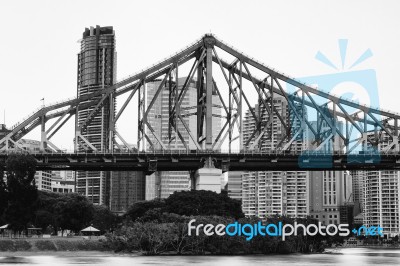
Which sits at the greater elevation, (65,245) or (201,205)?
(201,205)

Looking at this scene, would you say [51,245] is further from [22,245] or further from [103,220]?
[103,220]

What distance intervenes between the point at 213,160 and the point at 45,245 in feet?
95.0

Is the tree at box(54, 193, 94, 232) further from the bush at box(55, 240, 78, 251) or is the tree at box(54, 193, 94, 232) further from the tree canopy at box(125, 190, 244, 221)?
the bush at box(55, 240, 78, 251)

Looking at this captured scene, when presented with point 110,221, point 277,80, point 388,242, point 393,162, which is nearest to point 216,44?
point 277,80

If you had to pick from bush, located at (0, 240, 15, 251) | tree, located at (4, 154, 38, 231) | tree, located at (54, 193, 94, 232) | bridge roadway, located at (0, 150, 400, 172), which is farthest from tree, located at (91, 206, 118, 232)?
bush, located at (0, 240, 15, 251)

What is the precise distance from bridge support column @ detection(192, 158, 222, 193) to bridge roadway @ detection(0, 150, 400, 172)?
995 millimetres

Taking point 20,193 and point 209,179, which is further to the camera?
point 209,179

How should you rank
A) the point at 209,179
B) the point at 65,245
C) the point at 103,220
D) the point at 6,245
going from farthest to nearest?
the point at 103,220
the point at 209,179
the point at 65,245
the point at 6,245

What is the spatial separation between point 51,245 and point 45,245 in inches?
36.2

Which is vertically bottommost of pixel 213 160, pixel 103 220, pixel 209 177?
pixel 103 220

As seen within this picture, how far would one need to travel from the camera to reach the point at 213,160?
114625 mm

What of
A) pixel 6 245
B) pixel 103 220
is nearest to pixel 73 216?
pixel 103 220

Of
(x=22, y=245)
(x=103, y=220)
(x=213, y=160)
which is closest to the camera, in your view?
(x=22, y=245)

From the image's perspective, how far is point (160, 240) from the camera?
88938mm
